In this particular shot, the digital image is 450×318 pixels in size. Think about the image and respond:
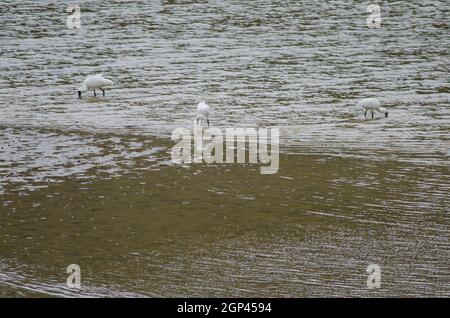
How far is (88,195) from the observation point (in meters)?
10.3

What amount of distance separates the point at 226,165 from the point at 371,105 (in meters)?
3.65

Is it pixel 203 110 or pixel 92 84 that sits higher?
pixel 92 84

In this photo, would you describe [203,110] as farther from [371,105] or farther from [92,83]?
[92,83]

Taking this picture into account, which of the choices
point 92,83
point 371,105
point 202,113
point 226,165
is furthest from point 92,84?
point 226,165

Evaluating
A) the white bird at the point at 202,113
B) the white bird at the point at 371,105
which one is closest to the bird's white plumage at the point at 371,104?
the white bird at the point at 371,105

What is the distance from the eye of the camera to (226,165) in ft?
38.3

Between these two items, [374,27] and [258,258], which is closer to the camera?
[258,258]

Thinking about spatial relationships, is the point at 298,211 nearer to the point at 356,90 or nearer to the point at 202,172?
the point at 202,172

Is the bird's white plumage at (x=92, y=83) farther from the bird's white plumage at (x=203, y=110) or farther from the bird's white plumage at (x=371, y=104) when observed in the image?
the bird's white plumage at (x=371, y=104)

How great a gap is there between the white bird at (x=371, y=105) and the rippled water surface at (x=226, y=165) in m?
0.15

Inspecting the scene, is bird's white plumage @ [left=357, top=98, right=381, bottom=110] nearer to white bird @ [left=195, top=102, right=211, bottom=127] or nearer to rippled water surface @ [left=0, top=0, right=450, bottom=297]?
rippled water surface @ [left=0, top=0, right=450, bottom=297]

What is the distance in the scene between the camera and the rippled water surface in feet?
26.6
